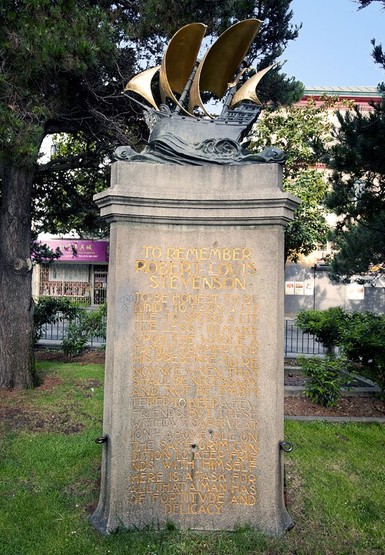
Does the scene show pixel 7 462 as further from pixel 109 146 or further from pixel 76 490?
pixel 109 146

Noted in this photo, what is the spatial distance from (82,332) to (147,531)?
30.8 ft

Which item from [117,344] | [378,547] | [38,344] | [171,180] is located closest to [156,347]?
[117,344]

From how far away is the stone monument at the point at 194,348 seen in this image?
4027 millimetres

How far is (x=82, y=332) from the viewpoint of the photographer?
42.4ft

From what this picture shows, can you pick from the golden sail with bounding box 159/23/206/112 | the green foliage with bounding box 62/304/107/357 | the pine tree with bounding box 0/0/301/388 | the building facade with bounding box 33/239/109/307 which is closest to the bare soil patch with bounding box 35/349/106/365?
the green foliage with bounding box 62/304/107/357

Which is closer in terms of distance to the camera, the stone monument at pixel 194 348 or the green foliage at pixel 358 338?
the stone monument at pixel 194 348

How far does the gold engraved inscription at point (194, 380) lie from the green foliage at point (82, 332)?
878 centimetres

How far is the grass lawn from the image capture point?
3.78 meters

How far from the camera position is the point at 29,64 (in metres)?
6.99

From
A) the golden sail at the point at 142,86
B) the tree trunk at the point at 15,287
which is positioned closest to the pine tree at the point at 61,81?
the tree trunk at the point at 15,287

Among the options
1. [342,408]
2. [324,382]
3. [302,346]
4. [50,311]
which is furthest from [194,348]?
[302,346]

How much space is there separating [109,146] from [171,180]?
20.1 feet

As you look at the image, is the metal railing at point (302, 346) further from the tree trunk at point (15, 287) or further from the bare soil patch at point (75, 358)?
the tree trunk at point (15, 287)

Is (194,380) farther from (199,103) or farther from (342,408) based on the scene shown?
(342,408)
